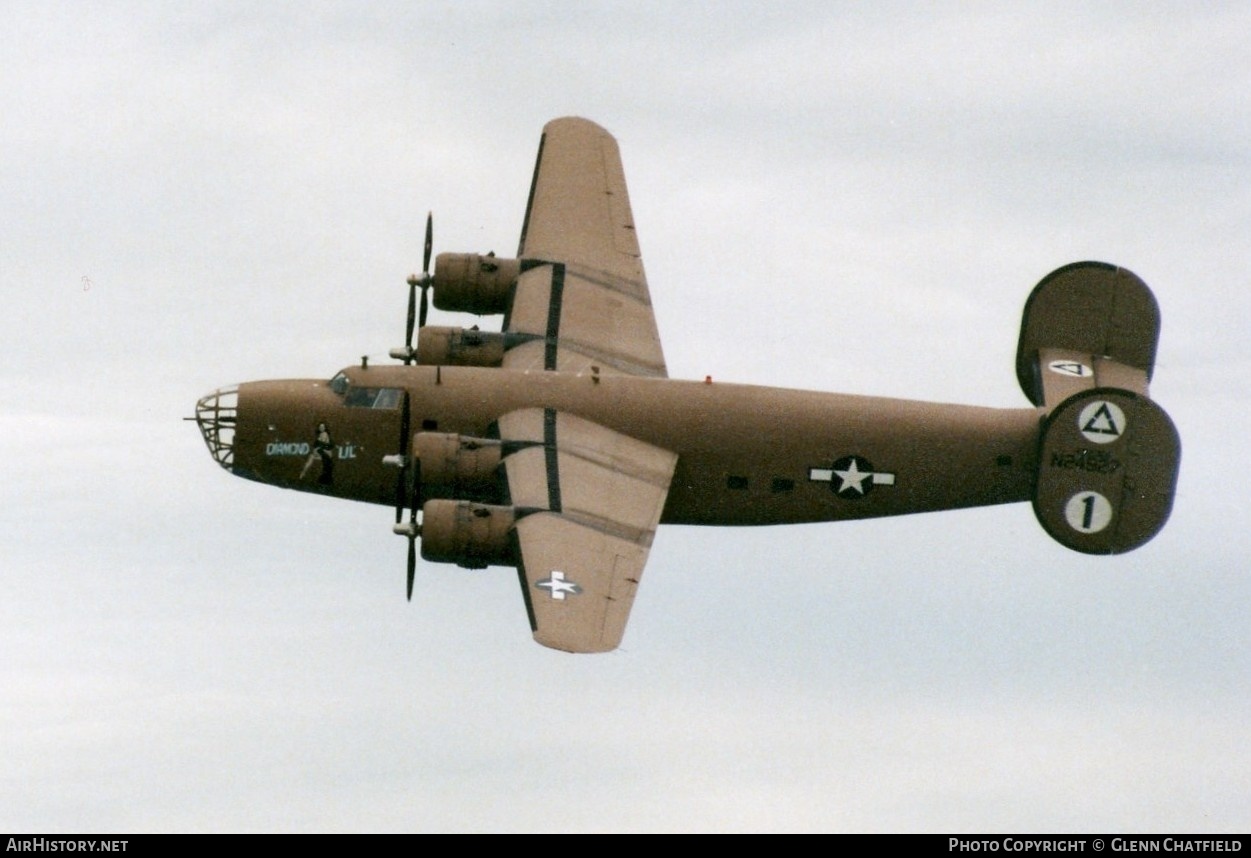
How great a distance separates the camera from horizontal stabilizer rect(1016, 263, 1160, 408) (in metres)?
43.3

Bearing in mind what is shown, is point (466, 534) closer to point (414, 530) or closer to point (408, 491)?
point (414, 530)

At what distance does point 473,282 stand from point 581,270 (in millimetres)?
2279

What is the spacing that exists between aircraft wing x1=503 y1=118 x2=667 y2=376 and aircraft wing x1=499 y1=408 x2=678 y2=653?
2.47m

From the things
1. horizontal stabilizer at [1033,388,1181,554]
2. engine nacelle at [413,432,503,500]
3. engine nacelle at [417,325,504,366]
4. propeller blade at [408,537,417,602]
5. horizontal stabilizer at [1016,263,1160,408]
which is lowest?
propeller blade at [408,537,417,602]

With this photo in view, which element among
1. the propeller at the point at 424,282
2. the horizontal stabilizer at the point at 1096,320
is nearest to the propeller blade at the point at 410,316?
the propeller at the point at 424,282

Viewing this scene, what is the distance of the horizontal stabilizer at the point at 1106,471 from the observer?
1631 inches

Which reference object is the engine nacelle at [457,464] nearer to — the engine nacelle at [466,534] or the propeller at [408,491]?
the propeller at [408,491]

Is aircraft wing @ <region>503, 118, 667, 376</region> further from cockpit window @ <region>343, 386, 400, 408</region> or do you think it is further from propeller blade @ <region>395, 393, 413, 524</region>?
propeller blade @ <region>395, 393, 413, 524</region>

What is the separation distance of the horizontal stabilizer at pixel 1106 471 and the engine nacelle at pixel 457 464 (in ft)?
35.2

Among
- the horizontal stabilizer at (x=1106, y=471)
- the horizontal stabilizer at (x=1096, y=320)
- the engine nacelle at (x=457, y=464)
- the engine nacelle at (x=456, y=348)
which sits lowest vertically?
the engine nacelle at (x=457, y=464)

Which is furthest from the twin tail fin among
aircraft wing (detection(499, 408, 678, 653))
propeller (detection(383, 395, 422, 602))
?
propeller (detection(383, 395, 422, 602))

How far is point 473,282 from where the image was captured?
144 ft

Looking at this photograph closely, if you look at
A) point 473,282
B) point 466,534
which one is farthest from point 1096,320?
point 466,534

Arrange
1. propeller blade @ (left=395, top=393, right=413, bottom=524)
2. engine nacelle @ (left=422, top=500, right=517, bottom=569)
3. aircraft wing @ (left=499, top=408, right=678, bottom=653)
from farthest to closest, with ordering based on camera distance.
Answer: propeller blade @ (left=395, top=393, right=413, bottom=524) → engine nacelle @ (left=422, top=500, right=517, bottom=569) → aircraft wing @ (left=499, top=408, right=678, bottom=653)
